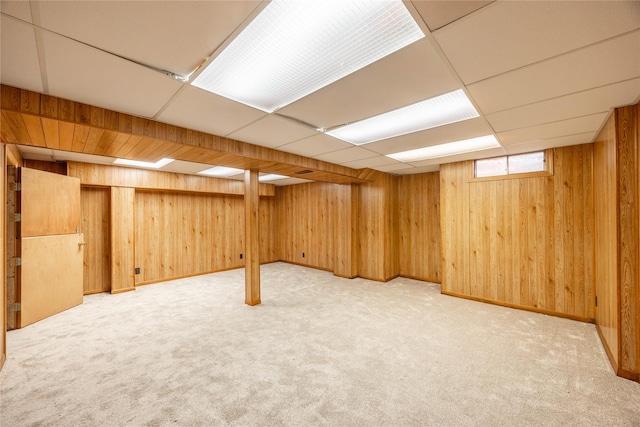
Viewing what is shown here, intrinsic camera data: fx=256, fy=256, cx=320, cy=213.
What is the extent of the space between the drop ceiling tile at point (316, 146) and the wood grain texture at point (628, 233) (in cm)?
249

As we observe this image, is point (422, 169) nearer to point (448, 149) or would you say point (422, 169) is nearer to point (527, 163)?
point (448, 149)

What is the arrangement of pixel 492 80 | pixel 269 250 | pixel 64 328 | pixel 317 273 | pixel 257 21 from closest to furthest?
pixel 257 21 → pixel 492 80 → pixel 64 328 → pixel 317 273 → pixel 269 250

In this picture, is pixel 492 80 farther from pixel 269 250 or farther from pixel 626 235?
pixel 269 250

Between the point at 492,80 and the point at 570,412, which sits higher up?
the point at 492,80

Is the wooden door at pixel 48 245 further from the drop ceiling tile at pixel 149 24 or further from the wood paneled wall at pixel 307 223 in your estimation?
the wood paneled wall at pixel 307 223

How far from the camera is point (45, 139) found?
2.34 metres

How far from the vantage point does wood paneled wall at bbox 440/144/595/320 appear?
3.35 m

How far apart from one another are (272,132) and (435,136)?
1822 mm

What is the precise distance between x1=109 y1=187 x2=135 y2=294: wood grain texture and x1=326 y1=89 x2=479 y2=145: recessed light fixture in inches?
163

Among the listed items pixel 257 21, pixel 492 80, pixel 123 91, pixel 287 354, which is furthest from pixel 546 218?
pixel 123 91

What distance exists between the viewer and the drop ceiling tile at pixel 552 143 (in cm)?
299

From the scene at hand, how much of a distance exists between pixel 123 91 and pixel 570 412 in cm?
383

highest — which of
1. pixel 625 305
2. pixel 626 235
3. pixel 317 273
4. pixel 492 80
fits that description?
pixel 492 80

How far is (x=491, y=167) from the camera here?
4.06m
